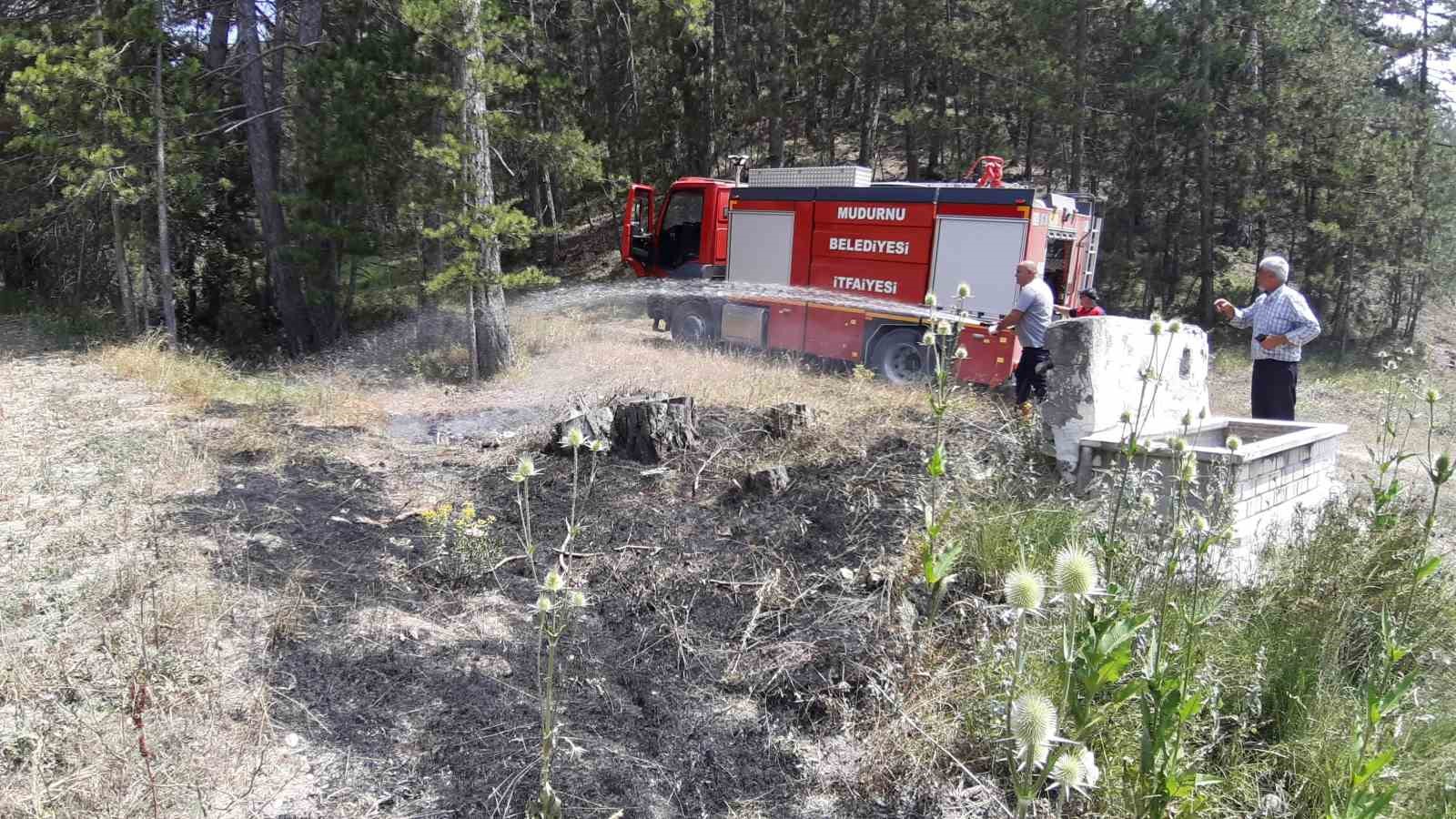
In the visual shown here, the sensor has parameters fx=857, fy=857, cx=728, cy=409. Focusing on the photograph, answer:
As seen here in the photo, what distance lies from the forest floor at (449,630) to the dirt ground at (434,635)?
0.05 ft

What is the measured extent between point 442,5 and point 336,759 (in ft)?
32.8

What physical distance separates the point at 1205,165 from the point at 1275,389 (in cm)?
1443

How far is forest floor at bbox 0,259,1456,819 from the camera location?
9.63ft

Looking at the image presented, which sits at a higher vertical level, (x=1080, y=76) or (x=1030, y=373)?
(x=1080, y=76)

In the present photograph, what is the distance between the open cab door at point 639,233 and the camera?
15398mm

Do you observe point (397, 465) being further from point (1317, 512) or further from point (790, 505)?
point (1317, 512)

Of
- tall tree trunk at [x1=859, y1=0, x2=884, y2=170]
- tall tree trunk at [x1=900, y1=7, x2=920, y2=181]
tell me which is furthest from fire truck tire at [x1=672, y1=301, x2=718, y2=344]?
tall tree trunk at [x1=859, y1=0, x2=884, y2=170]

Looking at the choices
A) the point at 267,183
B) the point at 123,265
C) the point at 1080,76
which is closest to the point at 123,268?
the point at 123,265

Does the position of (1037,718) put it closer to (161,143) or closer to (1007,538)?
(1007,538)

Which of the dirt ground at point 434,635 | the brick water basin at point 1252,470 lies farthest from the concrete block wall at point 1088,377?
the dirt ground at point 434,635

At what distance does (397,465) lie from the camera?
6.97 m

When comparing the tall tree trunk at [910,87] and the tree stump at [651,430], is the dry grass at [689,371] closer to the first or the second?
the tree stump at [651,430]

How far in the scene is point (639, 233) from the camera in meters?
15.6

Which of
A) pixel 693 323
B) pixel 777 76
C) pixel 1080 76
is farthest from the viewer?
pixel 777 76
